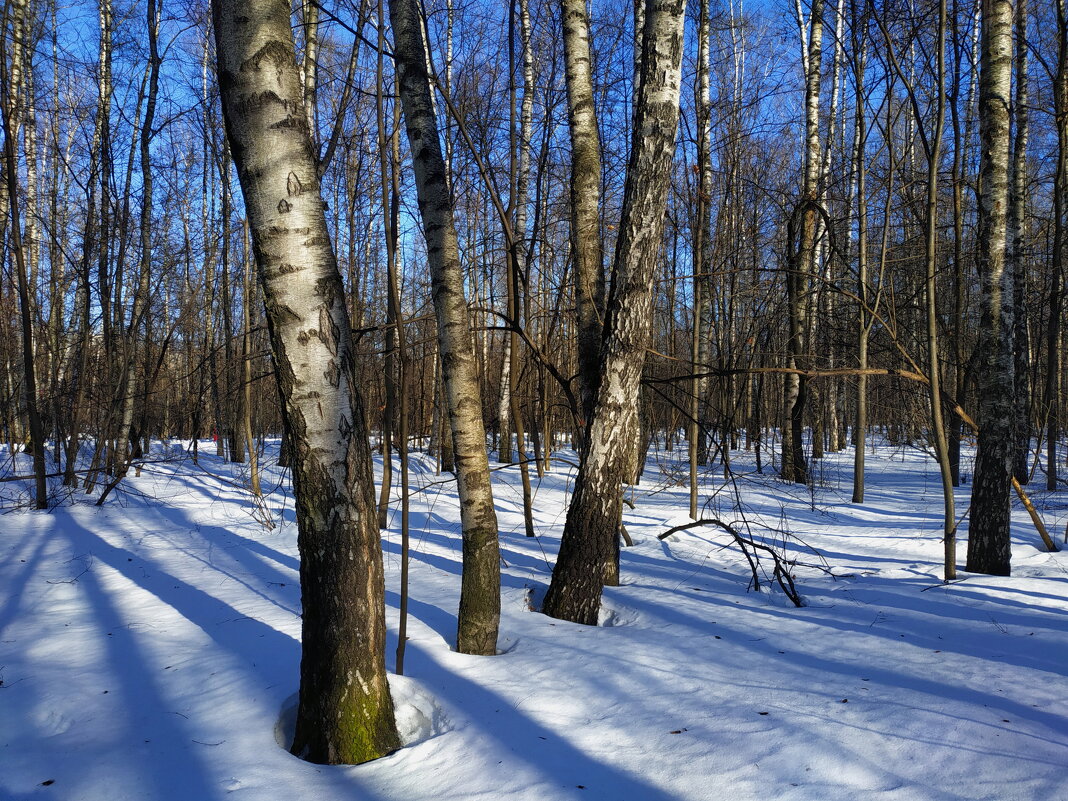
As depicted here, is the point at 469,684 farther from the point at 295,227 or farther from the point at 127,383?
the point at 127,383

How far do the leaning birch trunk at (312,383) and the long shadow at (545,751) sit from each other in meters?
0.51

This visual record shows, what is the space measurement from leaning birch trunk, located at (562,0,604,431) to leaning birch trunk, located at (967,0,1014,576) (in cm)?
342

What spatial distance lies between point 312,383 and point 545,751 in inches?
67.7

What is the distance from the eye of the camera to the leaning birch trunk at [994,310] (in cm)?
571

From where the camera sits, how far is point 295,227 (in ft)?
8.04

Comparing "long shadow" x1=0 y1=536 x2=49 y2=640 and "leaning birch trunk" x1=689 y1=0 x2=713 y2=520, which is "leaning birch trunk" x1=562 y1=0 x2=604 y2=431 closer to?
"leaning birch trunk" x1=689 y1=0 x2=713 y2=520

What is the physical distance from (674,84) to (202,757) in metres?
4.42

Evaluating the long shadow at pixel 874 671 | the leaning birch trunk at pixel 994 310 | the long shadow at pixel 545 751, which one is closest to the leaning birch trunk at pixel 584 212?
the long shadow at pixel 874 671

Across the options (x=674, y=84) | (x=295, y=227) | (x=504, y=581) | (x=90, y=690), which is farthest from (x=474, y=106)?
(x=90, y=690)

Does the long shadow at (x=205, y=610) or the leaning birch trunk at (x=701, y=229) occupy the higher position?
the leaning birch trunk at (x=701, y=229)

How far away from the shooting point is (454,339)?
3.73 m

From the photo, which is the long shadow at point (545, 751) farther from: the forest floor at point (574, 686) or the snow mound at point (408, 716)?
the snow mound at point (408, 716)

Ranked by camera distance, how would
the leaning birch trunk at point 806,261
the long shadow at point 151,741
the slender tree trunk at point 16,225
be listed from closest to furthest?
the long shadow at point 151,741 → the slender tree trunk at point 16,225 → the leaning birch trunk at point 806,261

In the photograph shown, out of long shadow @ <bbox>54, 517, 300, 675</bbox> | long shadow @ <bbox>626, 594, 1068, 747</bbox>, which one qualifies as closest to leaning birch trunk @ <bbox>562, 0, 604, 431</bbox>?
long shadow @ <bbox>626, 594, 1068, 747</bbox>
